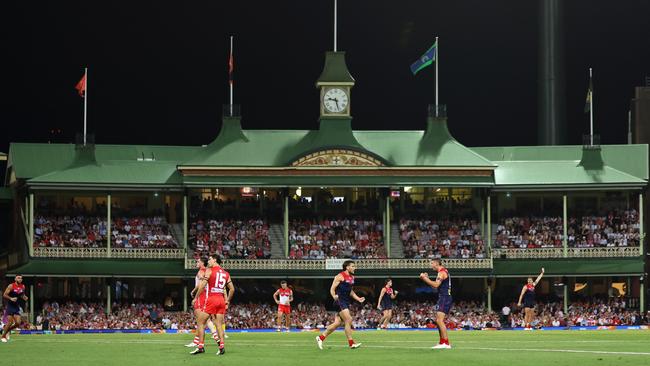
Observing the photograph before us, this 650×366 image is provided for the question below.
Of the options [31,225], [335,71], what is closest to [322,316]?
[335,71]

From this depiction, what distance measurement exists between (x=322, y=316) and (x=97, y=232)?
1362 cm

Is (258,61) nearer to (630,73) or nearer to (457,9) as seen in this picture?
(457,9)

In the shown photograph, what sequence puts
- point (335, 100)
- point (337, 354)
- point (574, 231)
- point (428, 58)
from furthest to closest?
point (428, 58), point (335, 100), point (574, 231), point (337, 354)

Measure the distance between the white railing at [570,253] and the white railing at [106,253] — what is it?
17474mm

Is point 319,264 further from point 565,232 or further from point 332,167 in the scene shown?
point 565,232

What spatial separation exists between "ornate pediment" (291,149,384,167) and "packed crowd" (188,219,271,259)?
4.55m

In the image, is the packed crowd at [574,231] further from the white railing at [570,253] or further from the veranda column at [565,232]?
the white railing at [570,253]

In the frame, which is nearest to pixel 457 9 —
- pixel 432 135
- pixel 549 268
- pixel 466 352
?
pixel 432 135

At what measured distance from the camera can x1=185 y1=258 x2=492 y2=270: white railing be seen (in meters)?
69.7

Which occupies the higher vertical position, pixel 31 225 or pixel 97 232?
pixel 31 225

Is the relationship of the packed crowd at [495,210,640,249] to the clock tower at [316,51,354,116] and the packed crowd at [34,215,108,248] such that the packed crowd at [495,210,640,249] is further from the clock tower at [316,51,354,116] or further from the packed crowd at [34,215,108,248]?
the packed crowd at [34,215,108,248]

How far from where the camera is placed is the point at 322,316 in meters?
67.6

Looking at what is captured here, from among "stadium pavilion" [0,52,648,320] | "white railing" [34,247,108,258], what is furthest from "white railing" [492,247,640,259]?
"white railing" [34,247,108,258]

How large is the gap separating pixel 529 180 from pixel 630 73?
111 ft
